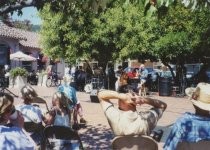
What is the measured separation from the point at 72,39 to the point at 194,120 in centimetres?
2372

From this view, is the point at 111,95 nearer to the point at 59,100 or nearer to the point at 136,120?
the point at 136,120

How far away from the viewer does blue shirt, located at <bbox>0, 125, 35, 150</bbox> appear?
4348mm

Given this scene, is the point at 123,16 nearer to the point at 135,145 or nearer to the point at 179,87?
the point at 179,87

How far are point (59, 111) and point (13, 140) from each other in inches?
148

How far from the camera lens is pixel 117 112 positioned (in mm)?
4754

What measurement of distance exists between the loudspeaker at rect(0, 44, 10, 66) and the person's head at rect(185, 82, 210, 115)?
102 ft

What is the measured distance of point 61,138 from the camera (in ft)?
20.0

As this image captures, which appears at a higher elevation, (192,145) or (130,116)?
(130,116)

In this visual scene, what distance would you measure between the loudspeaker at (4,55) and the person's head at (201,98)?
3105cm

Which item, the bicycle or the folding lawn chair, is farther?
the bicycle

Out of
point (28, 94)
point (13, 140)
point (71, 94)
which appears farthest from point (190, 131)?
point (71, 94)

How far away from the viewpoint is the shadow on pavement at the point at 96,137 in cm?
1005

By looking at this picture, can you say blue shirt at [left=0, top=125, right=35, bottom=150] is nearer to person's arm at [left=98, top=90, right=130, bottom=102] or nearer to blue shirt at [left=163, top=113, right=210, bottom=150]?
person's arm at [left=98, top=90, right=130, bottom=102]

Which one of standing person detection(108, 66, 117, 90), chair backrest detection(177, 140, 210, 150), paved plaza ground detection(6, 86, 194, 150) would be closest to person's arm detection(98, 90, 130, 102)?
chair backrest detection(177, 140, 210, 150)
